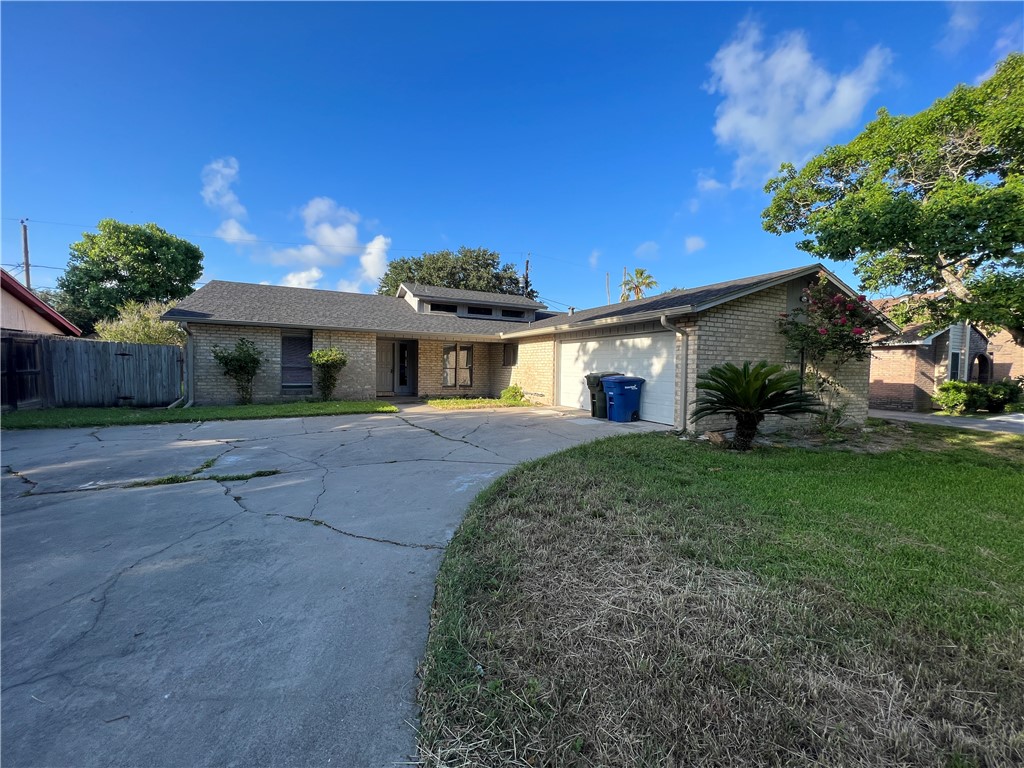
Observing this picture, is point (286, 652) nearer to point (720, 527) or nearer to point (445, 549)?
point (445, 549)

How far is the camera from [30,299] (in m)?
12.8

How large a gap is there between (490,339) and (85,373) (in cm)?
1210

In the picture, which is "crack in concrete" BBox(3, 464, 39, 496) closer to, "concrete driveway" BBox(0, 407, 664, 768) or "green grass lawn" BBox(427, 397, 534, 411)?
"concrete driveway" BBox(0, 407, 664, 768)

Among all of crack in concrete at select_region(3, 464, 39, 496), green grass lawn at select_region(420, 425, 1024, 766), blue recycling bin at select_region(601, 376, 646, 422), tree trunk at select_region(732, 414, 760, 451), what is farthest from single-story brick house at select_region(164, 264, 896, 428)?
crack in concrete at select_region(3, 464, 39, 496)

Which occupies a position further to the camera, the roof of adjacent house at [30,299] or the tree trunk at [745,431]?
the roof of adjacent house at [30,299]

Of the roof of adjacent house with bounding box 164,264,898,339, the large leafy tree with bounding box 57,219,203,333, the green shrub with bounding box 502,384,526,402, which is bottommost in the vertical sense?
the green shrub with bounding box 502,384,526,402

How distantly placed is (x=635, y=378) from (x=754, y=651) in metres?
8.59

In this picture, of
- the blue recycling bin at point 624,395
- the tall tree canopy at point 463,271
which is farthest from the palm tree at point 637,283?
the blue recycling bin at point 624,395

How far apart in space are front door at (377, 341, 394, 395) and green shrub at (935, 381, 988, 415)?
2155cm

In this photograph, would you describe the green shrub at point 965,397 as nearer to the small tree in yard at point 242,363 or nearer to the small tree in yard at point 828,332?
the small tree in yard at point 828,332

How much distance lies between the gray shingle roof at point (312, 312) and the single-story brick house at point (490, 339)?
0.17ft

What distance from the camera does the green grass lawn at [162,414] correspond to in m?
8.88

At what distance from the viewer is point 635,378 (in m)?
10.4

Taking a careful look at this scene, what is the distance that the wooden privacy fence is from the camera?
33.6ft
